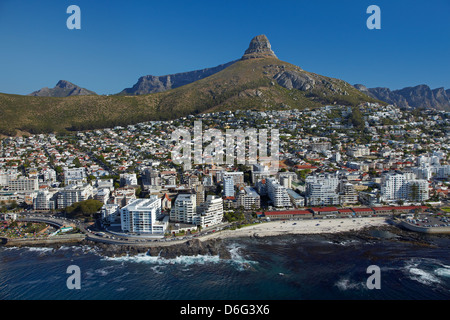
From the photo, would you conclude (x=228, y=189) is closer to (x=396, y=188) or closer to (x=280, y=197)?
(x=280, y=197)

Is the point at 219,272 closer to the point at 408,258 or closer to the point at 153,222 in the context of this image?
the point at 153,222

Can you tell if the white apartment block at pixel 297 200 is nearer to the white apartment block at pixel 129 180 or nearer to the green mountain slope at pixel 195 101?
the white apartment block at pixel 129 180

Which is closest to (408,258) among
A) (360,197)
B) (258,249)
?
(258,249)

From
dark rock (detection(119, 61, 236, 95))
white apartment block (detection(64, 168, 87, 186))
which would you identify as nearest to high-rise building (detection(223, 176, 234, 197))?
white apartment block (detection(64, 168, 87, 186))

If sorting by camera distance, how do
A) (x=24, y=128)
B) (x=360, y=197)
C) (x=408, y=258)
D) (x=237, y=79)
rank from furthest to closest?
1. (x=237, y=79)
2. (x=24, y=128)
3. (x=360, y=197)
4. (x=408, y=258)

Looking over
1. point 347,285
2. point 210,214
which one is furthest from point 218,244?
Answer: point 347,285

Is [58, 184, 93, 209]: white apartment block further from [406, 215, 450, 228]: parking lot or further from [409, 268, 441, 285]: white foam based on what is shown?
[406, 215, 450, 228]: parking lot
